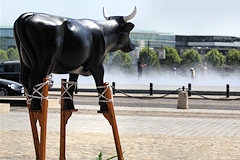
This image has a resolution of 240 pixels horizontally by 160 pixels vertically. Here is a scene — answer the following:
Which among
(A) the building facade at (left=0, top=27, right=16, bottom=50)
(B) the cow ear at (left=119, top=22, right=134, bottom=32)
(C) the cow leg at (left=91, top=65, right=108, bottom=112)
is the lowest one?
(C) the cow leg at (left=91, top=65, right=108, bottom=112)

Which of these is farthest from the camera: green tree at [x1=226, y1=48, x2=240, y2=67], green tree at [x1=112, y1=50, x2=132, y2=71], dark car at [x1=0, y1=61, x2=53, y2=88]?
green tree at [x1=226, y1=48, x2=240, y2=67]

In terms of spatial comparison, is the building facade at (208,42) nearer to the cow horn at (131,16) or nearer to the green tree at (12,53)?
the green tree at (12,53)

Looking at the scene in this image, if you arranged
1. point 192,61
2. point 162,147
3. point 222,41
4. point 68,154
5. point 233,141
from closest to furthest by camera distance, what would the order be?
point 68,154 → point 162,147 → point 233,141 → point 192,61 → point 222,41

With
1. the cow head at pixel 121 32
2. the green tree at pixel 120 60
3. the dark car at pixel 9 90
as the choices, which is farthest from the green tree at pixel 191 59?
the cow head at pixel 121 32

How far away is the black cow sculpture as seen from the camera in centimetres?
576

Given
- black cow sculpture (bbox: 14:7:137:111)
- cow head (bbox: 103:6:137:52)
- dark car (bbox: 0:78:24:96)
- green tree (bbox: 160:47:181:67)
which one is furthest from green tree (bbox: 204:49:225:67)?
black cow sculpture (bbox: 14:7:137:111)

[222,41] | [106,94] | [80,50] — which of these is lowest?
[106,94]

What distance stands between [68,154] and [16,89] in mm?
14268

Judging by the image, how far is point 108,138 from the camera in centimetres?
946

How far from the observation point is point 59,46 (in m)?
5.88

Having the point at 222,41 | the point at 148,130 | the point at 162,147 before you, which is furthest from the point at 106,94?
the point at 222,41

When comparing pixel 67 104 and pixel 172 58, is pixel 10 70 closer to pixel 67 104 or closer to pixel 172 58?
pixel 67 104

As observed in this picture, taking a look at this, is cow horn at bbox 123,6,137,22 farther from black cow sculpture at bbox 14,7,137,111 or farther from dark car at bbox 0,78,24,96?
→ dark car at bbox 0,78,24,96

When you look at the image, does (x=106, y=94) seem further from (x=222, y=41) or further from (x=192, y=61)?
(x=222, y=41)
